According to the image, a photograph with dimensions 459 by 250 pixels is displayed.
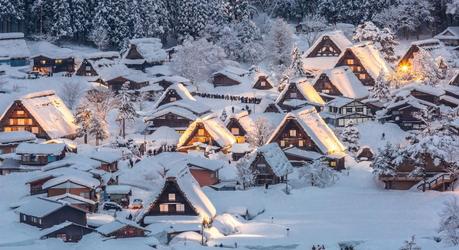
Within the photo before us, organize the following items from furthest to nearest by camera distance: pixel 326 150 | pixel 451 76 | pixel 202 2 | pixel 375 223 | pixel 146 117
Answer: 1. pixel 202 2
2. pixel 451 76
3. pixel 146 117
4. pixel 326 150
5. pixel 375 223

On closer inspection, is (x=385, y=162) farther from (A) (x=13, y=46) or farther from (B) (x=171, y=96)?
(A) (x=13, y=46)

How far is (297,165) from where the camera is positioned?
6297 cm

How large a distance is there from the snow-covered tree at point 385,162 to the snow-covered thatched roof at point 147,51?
3253 centimetres

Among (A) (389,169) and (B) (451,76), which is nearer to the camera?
(A) (389,169)

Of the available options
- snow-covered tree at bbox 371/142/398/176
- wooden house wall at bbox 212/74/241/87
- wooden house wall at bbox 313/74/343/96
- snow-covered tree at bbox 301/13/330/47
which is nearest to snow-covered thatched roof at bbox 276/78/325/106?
wooden house wall at bbox 313/74/343/96

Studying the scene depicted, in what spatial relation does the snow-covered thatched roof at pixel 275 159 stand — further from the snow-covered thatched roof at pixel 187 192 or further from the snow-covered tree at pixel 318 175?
the snow-covered thatched roof at pixel 187 192

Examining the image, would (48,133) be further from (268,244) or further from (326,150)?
(268,244)

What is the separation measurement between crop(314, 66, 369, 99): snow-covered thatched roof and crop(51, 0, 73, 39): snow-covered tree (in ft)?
76.8

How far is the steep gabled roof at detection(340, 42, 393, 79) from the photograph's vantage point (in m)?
81.8

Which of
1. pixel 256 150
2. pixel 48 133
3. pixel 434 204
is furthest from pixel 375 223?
pixel 48 133

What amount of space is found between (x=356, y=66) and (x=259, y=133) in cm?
1969

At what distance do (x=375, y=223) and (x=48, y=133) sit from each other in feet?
77.6

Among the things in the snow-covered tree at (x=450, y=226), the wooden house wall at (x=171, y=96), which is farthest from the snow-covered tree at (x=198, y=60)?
the snow-covered tree at (x=450, y=226)

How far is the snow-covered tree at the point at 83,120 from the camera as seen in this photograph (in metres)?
66.7
